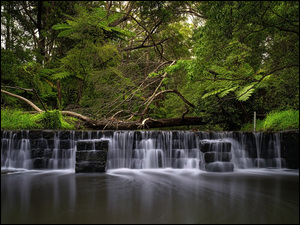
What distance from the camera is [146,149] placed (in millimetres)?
8242

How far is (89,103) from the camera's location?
1341 cm

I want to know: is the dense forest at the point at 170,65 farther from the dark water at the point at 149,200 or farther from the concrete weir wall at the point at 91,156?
the concrete weir wall at the point at 91,156

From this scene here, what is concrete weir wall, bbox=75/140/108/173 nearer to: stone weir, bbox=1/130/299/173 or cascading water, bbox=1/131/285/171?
stone weir, bbox=1/130/299/173

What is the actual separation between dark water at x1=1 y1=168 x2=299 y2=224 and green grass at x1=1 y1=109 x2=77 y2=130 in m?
3.21

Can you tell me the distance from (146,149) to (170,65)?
438 cm

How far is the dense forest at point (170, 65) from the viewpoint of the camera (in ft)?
20.0

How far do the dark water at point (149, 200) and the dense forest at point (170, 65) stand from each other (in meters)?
2.96

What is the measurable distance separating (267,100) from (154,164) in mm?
5878

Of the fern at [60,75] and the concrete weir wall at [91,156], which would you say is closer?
the concrete weir wall at [91,156]

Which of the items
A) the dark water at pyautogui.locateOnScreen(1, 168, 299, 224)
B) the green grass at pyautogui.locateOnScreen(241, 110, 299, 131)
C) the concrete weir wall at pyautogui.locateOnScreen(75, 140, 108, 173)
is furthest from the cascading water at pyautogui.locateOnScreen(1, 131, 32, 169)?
the green grass at pyautogui.locateOnScreen(241, 110, 299, 131)

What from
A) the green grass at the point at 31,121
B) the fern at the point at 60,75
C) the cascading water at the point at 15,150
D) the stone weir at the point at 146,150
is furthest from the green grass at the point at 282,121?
the fern at the point at 60,75

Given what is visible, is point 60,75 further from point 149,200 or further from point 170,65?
point 149,200

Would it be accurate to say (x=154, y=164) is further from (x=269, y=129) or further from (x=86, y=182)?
(x=269, y=129)

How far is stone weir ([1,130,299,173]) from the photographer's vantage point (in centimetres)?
706
